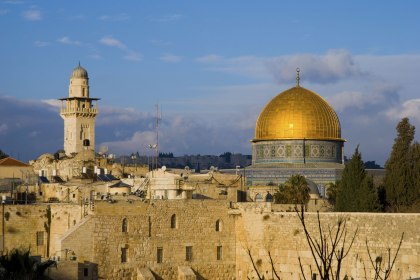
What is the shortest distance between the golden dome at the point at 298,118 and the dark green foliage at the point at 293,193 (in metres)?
A: 6.81

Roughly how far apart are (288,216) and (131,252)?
189 inches

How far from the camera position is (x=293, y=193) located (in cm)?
3522

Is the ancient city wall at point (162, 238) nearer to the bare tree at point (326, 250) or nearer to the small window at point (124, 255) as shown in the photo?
the small window at point (124, 255)

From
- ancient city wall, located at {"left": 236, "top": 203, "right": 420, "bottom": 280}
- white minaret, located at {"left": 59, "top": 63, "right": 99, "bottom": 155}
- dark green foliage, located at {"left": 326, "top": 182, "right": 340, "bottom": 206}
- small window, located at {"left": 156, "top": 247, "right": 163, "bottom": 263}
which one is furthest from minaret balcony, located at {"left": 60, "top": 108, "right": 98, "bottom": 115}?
small window, located at {"left": 156, "top": 247, "right": 163, "bottom": 263}

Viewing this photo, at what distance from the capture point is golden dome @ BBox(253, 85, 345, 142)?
4422cm

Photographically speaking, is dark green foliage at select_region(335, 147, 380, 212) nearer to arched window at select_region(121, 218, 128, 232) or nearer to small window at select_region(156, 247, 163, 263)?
small window at select_region(156, 247, 163, 263)

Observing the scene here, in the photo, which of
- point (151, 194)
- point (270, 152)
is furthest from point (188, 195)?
point (270, 152)

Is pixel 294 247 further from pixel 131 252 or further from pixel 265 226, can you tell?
pixel 131 252

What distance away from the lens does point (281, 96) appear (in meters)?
45.2

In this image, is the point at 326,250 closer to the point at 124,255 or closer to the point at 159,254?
the point at 124,255

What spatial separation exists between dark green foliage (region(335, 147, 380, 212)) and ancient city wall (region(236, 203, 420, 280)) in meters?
3.51

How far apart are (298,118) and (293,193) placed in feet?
31.2

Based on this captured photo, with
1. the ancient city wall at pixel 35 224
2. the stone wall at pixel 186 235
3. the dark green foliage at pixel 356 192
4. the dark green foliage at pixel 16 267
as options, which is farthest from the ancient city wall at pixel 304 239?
the dark green foliage at pixel 16 267

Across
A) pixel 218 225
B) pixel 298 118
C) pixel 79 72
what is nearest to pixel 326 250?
pixel 218 225
